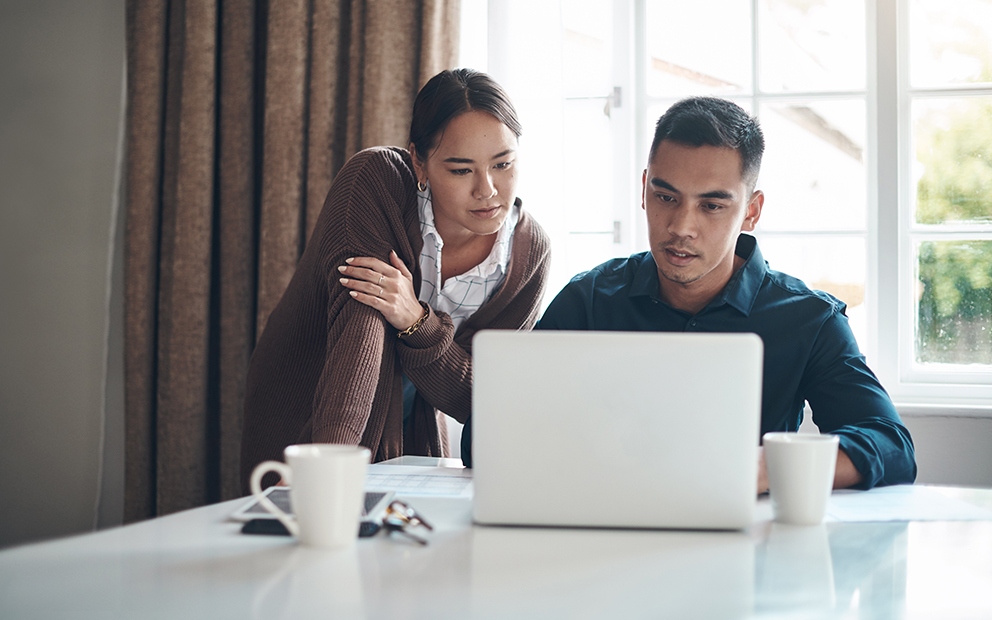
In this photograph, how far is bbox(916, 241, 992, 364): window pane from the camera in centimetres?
219

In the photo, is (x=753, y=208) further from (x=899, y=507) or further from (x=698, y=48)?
(x=698, y=48)

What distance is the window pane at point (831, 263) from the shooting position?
2211 mm

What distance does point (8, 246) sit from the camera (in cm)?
253

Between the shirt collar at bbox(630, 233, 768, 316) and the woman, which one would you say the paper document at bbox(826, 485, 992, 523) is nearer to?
the shirt collar at bbox(630, 233, 768, 316)

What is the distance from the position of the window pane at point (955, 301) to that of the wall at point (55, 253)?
8.35ft

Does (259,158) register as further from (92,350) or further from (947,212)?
(947,212)

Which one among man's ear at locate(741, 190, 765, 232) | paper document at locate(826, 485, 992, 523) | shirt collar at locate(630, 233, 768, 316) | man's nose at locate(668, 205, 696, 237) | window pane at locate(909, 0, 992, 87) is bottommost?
paper document at locate(826, 485, 992, 523)

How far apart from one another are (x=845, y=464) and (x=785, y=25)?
5.50ft

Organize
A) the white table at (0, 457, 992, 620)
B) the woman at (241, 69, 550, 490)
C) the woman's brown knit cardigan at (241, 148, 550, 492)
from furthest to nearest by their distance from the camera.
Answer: the woman at (241, 69, 550, 490)
the woman's brown knit cardigan at (241, 148, 550, 492)
the white table at (0, 457, 992, 620)

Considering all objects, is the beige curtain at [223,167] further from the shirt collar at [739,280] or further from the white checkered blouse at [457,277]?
the shirt collar at [739,280]

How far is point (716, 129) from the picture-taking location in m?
1.34

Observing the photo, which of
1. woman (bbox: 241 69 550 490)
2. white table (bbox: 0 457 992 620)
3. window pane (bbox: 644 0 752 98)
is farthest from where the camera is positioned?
window pane (bbox: 644 0 752 98)

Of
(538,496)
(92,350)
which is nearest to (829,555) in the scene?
(538,496)

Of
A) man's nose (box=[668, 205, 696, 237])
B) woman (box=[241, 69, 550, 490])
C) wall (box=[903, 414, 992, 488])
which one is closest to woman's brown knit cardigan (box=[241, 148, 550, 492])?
woman (box=[241, 69, 550, 490])
